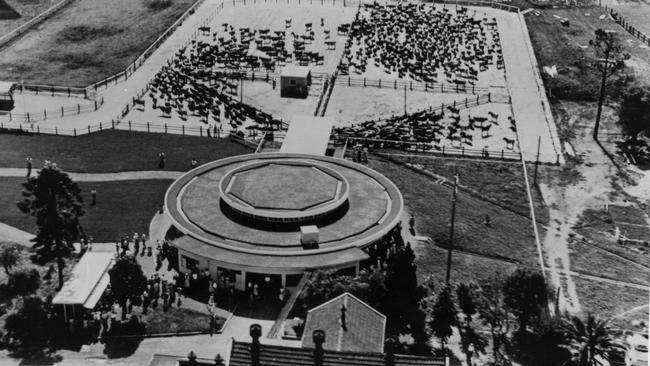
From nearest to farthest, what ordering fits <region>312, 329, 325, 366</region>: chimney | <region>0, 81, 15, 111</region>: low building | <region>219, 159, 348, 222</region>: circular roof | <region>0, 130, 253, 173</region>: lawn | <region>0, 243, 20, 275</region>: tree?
<region>312, 329, 325, 366</region>: chimney → <region>0, 243, 20, 275</region>: tree → <region>219, 159, 348, 222</region>: circular roof → <region>0, 130, 253, 173</region>: lawn → <region>0, 81, 15, 111</region>: low building

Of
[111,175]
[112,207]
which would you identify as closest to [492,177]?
[112,207]

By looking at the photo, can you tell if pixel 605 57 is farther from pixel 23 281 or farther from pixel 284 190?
A: pixel 23 281

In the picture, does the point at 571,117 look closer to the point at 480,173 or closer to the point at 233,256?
the point at 480,173

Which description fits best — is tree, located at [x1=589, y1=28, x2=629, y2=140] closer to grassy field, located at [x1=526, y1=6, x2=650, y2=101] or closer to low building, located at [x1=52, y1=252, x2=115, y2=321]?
grassy field, located at [x1=526, y1=6, x2=650, y2=101]

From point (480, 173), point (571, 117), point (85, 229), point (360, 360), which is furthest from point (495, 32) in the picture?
point (360, 360)

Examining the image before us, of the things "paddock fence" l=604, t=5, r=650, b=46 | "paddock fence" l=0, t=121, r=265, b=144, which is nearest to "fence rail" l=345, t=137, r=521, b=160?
"paddock fence" l=0, t=121, r=265, b=144

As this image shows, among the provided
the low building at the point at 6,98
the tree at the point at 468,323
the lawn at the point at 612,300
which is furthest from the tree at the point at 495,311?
the low building at the point at 6,98
